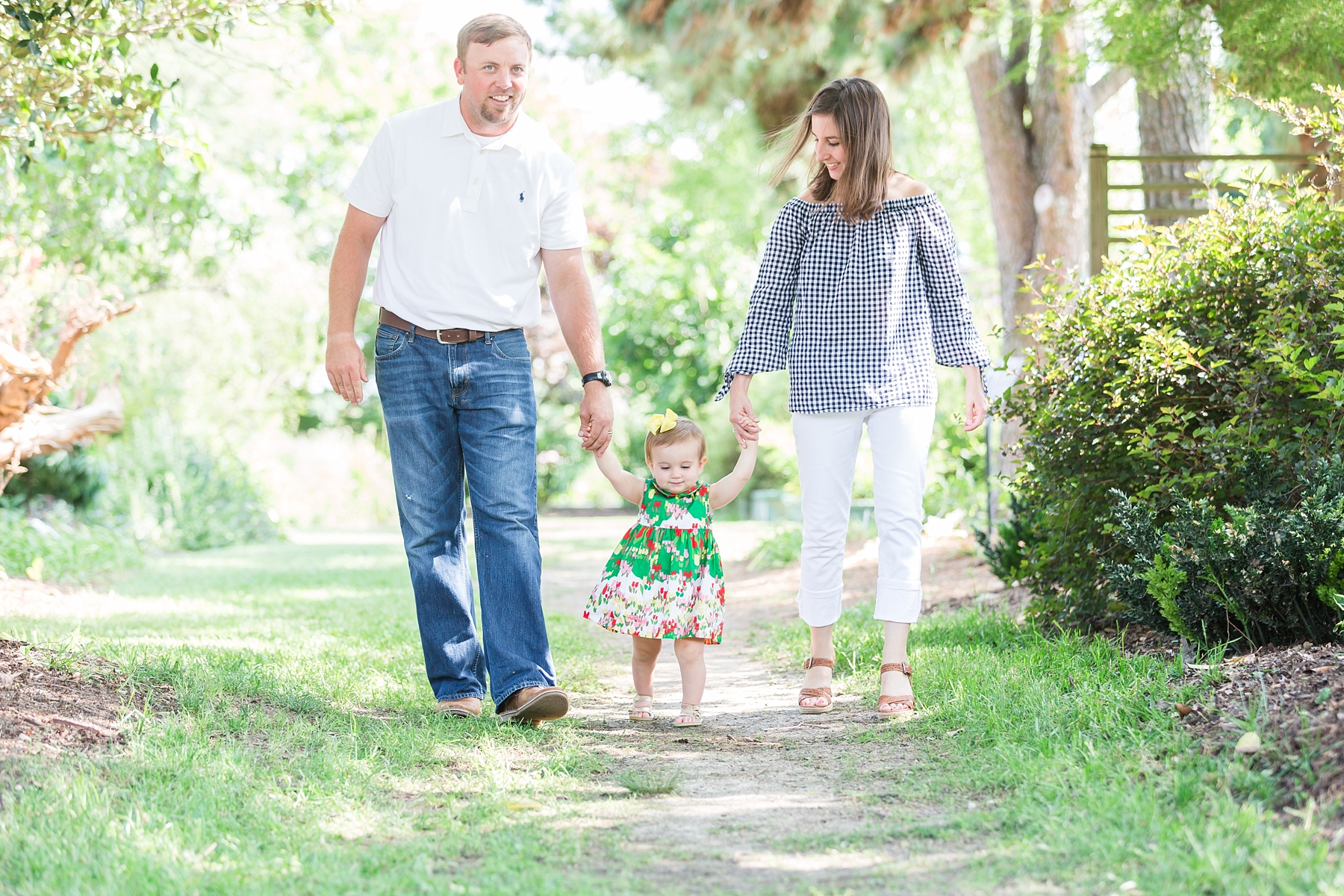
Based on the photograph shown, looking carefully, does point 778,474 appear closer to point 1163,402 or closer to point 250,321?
point 250,321

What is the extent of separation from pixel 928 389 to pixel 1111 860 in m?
1.80

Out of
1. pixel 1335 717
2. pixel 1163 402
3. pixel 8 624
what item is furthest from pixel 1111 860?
pixel 8 624

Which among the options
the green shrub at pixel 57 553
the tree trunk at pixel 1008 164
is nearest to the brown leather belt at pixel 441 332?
the green shrub at pixel 57 553

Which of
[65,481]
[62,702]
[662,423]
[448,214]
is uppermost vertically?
[448,214]

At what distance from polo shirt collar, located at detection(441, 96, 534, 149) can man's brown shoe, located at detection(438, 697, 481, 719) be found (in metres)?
1.59

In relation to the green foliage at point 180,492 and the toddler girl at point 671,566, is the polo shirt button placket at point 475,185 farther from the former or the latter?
the green foliage at point 180,492

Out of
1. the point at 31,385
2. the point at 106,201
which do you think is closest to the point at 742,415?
the point at 31,385

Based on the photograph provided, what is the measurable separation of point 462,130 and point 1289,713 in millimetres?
2588

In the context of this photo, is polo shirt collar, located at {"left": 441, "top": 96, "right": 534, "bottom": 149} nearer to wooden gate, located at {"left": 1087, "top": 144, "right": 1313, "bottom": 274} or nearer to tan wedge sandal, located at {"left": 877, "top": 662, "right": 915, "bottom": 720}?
tan wedge sandal, located at {"left": 877, "top": 662, "right": 915, "bottom": 720}

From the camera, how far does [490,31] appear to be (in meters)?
3.39

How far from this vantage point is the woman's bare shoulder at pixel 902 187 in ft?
12.5

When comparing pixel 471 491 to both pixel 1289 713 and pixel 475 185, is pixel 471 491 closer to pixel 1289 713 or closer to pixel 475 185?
pixel 475 185

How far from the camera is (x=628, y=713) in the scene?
380cm

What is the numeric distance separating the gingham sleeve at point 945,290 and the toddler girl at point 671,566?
27.2 inches
